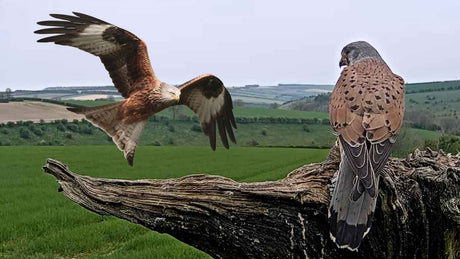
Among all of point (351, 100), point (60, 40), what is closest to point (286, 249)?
point (351, 100)

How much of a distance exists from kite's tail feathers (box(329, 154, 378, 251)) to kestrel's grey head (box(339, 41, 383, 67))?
1419 millimetres

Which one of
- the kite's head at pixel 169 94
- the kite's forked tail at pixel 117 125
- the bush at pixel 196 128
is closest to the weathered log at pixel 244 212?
the kite's forked tail at pixel 117 125

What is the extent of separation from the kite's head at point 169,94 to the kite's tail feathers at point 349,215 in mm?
1438

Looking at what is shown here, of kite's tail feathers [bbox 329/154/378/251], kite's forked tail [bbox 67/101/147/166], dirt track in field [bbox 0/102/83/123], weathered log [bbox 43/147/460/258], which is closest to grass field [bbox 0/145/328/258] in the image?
dirt track in field [bbox 0/102/83/123]

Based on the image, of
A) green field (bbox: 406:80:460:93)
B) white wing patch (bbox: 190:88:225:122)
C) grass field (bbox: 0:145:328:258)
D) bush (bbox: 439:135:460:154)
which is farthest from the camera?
green field (bbox: 406:80:460:93)

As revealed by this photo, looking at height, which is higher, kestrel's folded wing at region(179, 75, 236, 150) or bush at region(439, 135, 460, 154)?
kestrel's folded wing at region(179, 75, 236, 150)

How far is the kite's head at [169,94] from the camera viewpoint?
359cm

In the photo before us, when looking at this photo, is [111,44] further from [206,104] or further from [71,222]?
[71,222]

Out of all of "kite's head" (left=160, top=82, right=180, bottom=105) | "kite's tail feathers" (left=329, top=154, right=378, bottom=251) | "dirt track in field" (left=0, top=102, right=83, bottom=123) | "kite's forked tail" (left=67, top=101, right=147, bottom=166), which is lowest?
"dirt track in field" (left=0, top=102, right=83, bottom=123)

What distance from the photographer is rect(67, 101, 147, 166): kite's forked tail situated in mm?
3570

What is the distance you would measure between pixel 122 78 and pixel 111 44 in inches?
10.8

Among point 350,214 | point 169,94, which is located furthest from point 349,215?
point 169,94

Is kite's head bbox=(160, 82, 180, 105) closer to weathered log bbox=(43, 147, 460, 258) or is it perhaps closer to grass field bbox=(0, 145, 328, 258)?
weathered log bbox=(43, 147, 460, 258)

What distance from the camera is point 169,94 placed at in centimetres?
362
